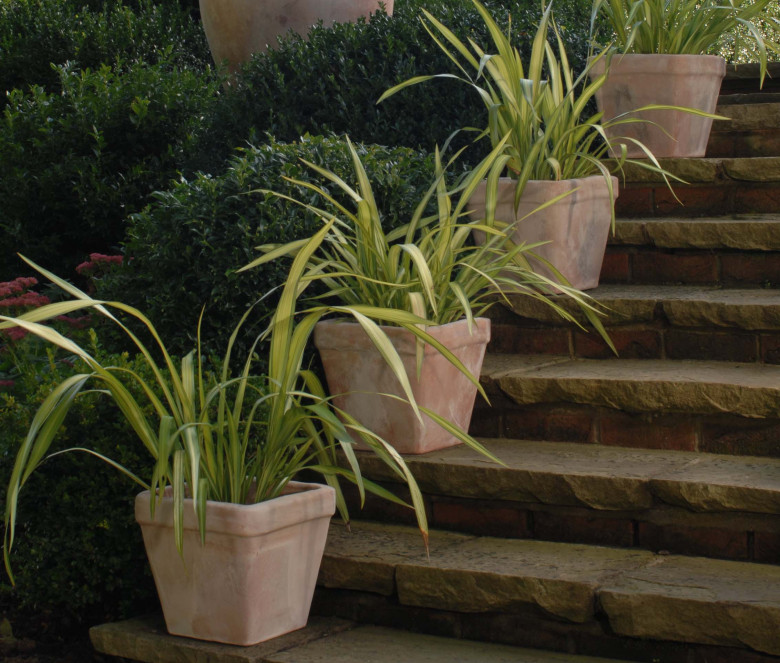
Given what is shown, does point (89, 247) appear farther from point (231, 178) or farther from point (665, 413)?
point (665, 413)

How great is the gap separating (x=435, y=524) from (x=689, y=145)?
71.6 inches

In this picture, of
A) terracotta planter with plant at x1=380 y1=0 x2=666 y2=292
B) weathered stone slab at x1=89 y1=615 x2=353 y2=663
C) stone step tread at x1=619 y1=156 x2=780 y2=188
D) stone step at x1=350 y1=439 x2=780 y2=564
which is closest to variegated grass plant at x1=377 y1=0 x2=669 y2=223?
terracotta planter with plant at x1=380 y1=0 x2=666 y2=292

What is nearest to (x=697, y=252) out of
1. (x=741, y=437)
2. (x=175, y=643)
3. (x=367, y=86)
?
(x=741, y=437)

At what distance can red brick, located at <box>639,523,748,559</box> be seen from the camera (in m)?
2.33

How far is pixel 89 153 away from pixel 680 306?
8.47ft

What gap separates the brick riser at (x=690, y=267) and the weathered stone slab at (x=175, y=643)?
1.51 meters

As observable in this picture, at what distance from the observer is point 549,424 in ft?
9.29

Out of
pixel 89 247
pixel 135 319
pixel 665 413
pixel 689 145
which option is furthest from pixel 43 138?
pixel 665 413

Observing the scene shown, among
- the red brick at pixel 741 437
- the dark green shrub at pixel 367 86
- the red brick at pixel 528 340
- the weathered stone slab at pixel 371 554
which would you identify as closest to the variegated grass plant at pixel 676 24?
the dark green shrub at pixel 367 86

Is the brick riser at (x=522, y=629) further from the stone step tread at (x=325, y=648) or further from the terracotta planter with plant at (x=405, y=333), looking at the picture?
the terracotta planter with plant at (x=405, y=333)

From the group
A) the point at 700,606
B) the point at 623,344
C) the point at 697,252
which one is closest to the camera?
the point at 700,606

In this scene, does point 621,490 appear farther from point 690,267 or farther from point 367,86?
point 367,86

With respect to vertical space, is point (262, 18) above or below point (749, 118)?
above

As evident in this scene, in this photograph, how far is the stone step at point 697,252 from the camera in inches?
126
